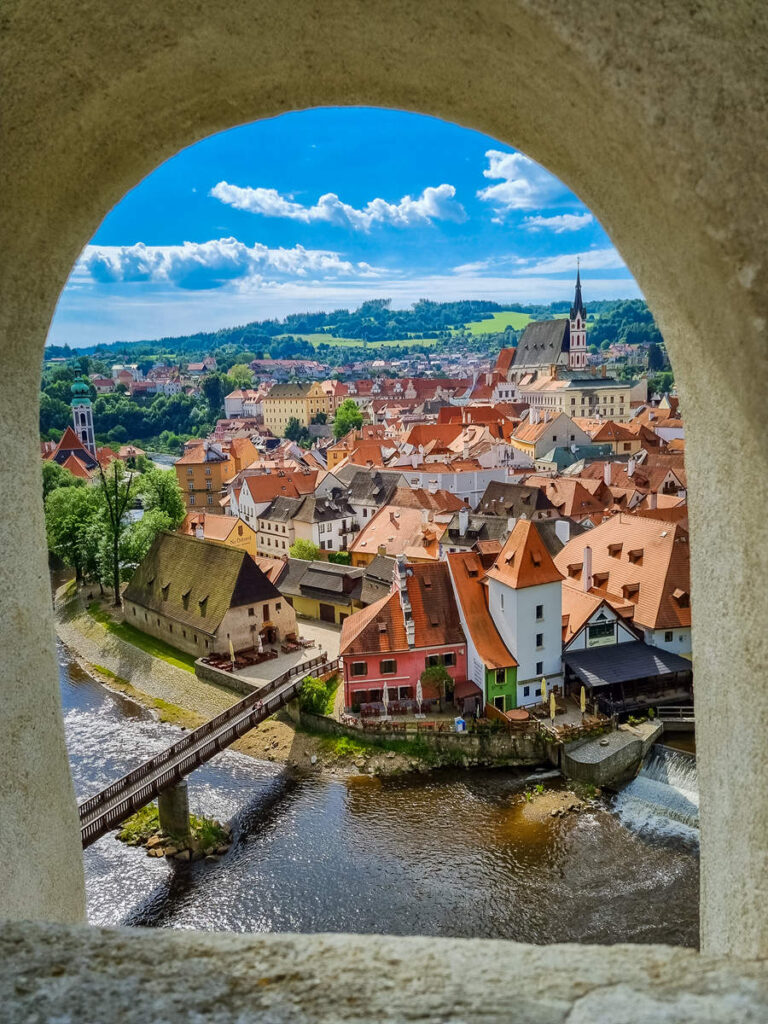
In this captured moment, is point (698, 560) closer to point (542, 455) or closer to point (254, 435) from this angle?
point (542, 455)

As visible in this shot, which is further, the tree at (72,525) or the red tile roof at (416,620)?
the tree at (72,525)

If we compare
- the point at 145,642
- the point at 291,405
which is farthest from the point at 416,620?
the point at 291,405

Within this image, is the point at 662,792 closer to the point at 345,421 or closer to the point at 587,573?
the point at 587,573

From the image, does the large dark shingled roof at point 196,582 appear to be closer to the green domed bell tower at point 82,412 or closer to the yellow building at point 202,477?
the yellow building at point 202,477

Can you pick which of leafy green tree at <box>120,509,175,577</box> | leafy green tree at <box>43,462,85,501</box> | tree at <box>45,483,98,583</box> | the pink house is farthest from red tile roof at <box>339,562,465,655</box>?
leafy green tree at <box>43,462,85,501</box>

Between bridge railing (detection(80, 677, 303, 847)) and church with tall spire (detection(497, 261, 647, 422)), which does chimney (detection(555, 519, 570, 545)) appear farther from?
church with tall spire (detection(497, 261, 647, 422))

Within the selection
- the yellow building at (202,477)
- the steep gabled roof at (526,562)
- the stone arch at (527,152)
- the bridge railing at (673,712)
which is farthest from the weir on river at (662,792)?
the yellow building at (202,477)
